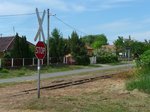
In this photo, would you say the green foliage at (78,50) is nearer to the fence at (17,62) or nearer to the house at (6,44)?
the house at (6,44)

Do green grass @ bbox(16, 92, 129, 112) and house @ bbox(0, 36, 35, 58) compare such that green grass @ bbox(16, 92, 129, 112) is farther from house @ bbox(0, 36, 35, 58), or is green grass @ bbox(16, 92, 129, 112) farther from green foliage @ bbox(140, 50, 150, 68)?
house @ bbox(0, 36, 35, 58)

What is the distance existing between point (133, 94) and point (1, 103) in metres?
5.92

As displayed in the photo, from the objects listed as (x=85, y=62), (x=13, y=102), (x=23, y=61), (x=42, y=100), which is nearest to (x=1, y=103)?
(x=13, y=102)

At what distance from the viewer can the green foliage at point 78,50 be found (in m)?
70.4

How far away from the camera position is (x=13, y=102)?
58.1ft

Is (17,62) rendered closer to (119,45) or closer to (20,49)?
(20,49)

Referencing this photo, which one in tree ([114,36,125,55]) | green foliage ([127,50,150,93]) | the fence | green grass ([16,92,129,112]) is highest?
tree ([114,36,125,55])

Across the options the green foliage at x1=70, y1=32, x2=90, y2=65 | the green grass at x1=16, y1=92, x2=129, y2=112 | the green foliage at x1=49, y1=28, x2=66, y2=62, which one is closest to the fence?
the green foliage at x1=49, y1=28, x2=66, y2=62

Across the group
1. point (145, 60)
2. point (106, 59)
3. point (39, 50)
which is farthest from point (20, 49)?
point (39, 50)

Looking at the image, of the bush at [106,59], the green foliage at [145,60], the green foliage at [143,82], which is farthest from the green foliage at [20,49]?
the green foliage at [143,82]

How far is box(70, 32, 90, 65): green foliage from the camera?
70425mm

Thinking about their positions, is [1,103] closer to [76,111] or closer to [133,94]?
[76,111]

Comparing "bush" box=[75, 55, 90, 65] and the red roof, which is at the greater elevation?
the red roof

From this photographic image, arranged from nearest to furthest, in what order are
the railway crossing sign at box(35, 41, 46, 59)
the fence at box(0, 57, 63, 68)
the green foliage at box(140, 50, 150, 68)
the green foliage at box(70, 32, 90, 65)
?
1. the railway crossing sign at box(35, 41, 46, 59)
2. the green foliage at box(140, 50, 150, 68)
3. the fence at box(0, 57, 63, 68)
4. the green foliage at box(70, 32, 90, 65)
